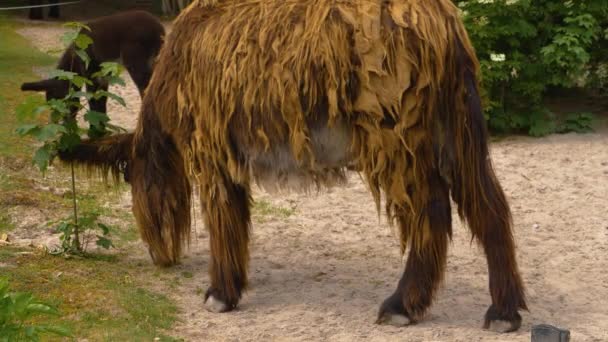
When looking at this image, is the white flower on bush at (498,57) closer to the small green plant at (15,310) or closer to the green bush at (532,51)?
the green bush at (532,51)

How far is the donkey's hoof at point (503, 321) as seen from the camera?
5559mm

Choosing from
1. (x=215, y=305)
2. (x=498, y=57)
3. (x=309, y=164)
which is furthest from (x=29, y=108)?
(x=498, y=57)

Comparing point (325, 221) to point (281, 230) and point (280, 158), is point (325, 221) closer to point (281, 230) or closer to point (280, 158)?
point (281, 230)

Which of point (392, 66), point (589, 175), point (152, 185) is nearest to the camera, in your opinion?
point (392, 66)

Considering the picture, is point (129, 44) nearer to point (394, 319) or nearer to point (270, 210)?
point (270, 210)

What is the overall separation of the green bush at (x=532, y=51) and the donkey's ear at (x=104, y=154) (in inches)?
205

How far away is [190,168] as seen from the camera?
6.14 metres

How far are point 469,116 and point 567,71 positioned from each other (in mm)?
5985

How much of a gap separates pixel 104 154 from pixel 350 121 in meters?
1.99

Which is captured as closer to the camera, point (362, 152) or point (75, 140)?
point (362, 152)

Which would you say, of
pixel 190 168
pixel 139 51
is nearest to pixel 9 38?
pixel 139 51

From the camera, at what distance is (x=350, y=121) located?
5.55m

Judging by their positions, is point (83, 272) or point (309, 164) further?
point (83, 272)

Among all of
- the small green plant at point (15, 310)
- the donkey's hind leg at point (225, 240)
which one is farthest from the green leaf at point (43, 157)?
the small green plant at point (15, 310)
